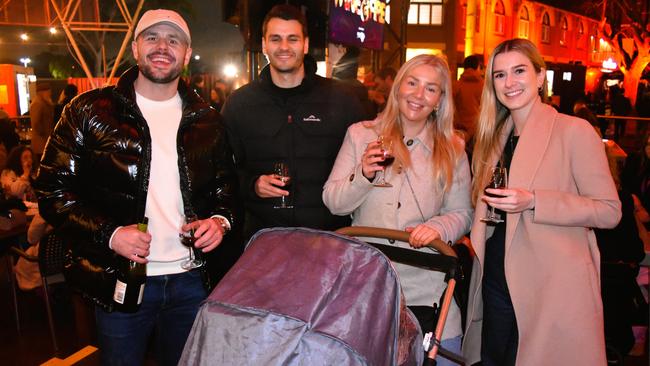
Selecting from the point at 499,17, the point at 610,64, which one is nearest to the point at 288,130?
the point at 499,17

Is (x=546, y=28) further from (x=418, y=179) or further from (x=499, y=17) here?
(x=418, y=179)

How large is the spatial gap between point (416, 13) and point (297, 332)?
81.4 ft

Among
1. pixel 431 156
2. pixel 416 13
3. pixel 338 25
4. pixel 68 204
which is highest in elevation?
pixel 416 13

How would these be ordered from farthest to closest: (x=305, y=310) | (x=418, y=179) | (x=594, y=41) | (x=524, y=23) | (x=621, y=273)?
1. (x=594, y=41)
2. (x=524, y=23)
3. (x=621, y=273)
4. (x=418, y=179)
5. (x=305, y=310)

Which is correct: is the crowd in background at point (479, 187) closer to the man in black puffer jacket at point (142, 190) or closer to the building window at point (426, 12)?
the man in black puffer jacket at point (142, 190)

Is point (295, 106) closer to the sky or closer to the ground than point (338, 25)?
closer to the ground

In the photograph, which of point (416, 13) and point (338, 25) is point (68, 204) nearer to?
point (338, 25)

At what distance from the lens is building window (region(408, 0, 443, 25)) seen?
24656mm

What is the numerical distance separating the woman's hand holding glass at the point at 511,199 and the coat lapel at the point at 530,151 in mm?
140

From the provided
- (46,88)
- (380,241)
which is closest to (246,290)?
(380,241)

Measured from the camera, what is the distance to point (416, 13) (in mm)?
24656

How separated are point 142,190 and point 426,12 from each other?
24312 mm

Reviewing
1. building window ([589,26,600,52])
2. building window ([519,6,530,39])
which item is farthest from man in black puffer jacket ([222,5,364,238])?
building window ([589,26,600,52])

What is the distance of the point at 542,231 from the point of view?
2594mm
